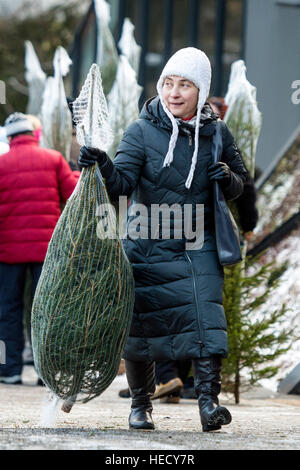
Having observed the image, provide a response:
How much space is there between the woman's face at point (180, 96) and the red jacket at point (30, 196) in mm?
2991

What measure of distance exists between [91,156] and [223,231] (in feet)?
2.44

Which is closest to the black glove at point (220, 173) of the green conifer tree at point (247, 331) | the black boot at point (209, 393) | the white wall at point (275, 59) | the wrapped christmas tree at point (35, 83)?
the black boot at point (209, 393)

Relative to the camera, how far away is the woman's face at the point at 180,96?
5047 mm

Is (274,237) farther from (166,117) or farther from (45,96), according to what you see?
(166,117)

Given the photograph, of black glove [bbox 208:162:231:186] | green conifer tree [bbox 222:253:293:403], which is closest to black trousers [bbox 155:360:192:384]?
green conifer tree [bbox 222:253:293:403]

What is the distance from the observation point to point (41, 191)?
799 centimetres

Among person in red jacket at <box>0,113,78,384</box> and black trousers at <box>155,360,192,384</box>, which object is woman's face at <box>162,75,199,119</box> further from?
person in red jacket at <box>0,113,78,384</box>

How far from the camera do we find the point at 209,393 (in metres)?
4.81

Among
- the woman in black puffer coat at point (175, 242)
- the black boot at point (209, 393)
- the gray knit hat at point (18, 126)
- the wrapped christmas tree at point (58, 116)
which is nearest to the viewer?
the black boot at point (209, 393)

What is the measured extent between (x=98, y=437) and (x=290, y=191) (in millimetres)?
6319

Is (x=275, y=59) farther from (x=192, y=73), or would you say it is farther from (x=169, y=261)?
(x=169, y=261)

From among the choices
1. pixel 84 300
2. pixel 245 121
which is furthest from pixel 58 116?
pixel 84 300

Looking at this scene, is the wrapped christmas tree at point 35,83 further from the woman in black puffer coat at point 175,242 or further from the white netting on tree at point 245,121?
the woman in black puffer coat at point 175,242
